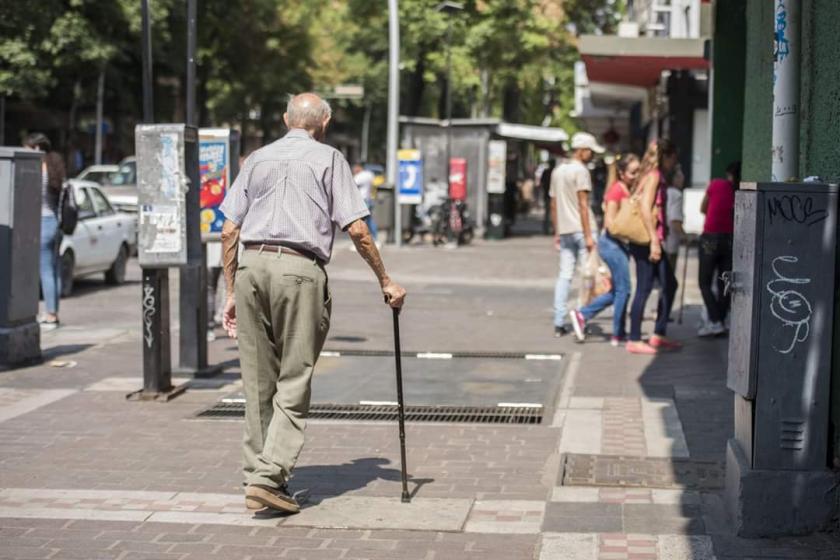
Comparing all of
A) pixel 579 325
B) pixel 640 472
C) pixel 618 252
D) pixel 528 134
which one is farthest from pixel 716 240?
pixel 528 134

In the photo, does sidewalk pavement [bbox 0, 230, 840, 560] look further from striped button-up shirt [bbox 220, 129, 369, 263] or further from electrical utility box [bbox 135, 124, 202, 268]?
striped button-up shirt [bbox 220, 129, 369, 263]

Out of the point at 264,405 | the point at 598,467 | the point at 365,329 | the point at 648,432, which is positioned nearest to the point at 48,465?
the point at 264,405

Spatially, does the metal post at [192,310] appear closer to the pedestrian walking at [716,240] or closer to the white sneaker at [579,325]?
the white sneaker at [579,325]

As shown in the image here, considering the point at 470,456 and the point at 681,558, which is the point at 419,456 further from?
the point at 681,558

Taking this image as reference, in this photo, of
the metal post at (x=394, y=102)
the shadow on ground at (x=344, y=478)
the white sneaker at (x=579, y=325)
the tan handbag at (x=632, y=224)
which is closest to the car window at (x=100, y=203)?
the white sneaker at (x=579, y=325)

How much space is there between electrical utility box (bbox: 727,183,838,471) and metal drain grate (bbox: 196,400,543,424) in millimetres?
2886

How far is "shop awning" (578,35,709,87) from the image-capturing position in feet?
71.0

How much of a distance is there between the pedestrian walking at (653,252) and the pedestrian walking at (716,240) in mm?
563

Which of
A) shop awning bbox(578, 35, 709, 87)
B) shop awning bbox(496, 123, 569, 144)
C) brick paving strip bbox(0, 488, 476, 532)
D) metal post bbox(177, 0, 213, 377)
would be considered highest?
shop awning bbox(578, 35, 709, 87)

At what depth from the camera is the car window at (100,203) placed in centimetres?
1791

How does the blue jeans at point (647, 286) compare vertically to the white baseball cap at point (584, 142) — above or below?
below

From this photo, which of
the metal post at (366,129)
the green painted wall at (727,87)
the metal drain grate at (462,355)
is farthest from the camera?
the metal post at (366,129)

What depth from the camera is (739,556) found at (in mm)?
5258

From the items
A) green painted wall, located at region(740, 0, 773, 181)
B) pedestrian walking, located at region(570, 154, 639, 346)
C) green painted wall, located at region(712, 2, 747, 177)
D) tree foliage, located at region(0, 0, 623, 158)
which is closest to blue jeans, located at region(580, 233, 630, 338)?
pedestrian walking, located at region(570, 154, 639, 346)
